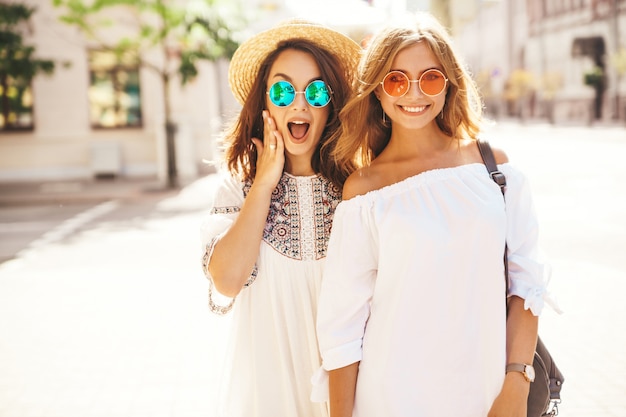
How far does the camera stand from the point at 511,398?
6.60ft

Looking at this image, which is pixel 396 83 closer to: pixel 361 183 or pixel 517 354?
pixel 361 183

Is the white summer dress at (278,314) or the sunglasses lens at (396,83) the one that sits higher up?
the sunglasses lens at (396,83)

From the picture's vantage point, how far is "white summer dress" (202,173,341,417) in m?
2.27

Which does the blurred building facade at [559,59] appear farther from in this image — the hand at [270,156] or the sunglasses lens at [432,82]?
the sunglasses lens at [432,82]

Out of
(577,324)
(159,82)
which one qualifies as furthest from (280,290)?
(159,82)

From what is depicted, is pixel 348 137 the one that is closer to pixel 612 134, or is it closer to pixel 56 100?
pixel 56 100

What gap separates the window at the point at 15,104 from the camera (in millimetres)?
19625

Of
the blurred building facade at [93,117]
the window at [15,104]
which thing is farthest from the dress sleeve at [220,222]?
the window at [15,104]

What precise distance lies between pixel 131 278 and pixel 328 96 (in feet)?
19.3

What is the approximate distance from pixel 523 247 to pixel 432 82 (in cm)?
57

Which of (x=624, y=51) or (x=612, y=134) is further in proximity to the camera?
(x=624, y=51)

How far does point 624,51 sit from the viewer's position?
36094 millimetres

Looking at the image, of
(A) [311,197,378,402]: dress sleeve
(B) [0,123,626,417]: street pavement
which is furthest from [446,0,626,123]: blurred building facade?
(A) [311,197,378,402]: dress sleeve

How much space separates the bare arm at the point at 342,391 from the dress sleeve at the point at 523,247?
0.55 meters
